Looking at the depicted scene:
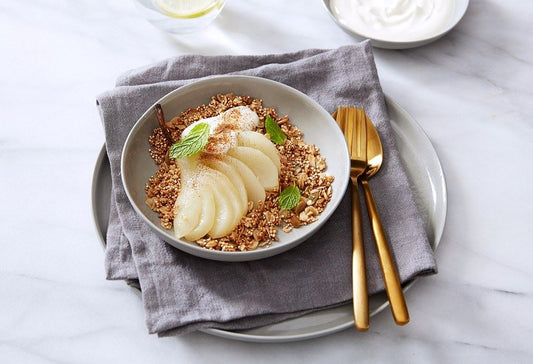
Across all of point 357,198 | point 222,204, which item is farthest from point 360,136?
point 222,204

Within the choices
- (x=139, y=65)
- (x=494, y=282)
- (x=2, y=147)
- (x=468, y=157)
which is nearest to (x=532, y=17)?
(x=468, y=157)

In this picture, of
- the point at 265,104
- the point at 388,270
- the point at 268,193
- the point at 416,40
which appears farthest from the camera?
the point at 416,40

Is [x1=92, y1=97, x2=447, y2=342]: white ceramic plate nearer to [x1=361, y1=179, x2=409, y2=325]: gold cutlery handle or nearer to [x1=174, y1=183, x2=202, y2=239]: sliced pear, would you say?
[x1=361, y1=179, x2=409, y2=325]: gold cutlery handle

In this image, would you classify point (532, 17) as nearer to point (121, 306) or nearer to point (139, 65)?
point (139, 65)

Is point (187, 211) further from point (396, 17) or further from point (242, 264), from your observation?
point (396, 17)

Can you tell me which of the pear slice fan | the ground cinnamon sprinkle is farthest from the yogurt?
the pear slice fan

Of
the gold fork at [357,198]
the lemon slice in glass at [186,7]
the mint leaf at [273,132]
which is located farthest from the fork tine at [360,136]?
the lemon slice in glass at [186,7]
